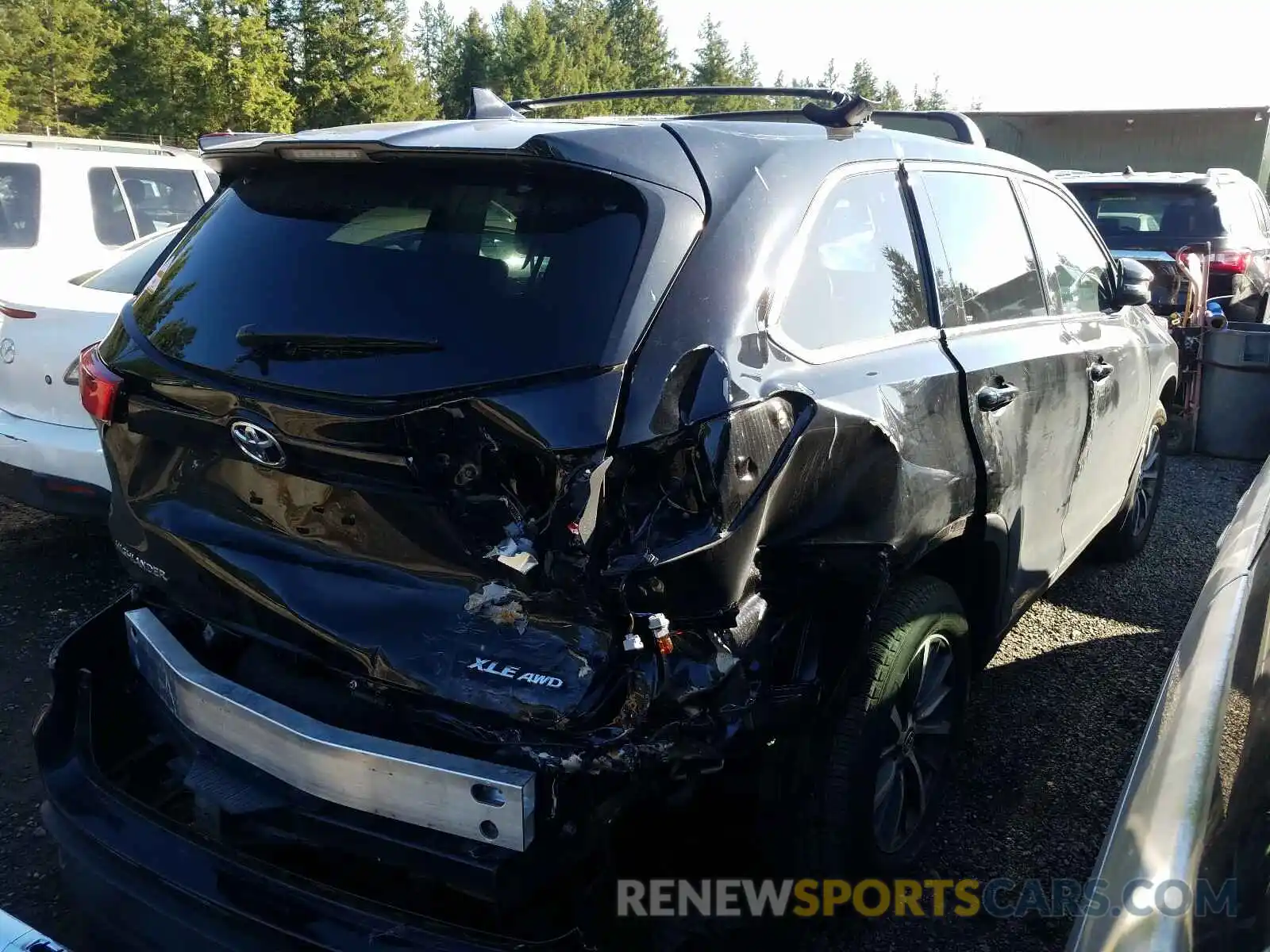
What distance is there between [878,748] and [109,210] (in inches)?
290

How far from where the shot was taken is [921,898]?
270 centimetres

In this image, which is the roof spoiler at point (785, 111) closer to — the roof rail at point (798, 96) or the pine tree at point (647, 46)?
the roof rail at point (798, 96)

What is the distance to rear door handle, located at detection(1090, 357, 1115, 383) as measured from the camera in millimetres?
3562

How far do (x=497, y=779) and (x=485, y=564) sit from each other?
0.39 meters

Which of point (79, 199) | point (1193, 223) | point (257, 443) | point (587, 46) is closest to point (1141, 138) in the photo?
point (1193, 223)

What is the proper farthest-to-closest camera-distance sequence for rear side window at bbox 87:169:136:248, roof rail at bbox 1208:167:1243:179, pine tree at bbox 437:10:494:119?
1. pine tree at bbox 437:10:494:119
2. roof rail at bbox 1208:167:1243:179
3. rear side window at bbox 87:169:136:248

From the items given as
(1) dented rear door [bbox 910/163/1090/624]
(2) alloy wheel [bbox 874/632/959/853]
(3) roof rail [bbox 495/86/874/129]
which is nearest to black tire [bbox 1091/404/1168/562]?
(1) dented rear door [bbox 910/163/1090/624]

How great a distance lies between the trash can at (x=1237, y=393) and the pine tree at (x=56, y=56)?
4479 centimetres

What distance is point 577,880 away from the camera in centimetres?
180

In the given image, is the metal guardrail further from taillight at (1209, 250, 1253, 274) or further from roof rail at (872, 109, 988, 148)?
taillight at (1209, 250, 1253, 274)

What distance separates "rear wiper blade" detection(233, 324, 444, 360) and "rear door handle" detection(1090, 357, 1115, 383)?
2.57 m

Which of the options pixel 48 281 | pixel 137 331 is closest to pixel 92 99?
pixel 48 281

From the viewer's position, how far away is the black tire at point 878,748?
226 cm

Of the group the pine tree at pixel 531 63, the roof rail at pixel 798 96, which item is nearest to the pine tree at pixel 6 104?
the pine tree at pixel 531 63
